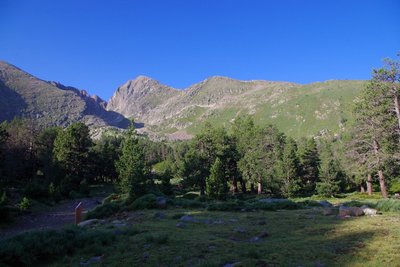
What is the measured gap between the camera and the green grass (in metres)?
8.68

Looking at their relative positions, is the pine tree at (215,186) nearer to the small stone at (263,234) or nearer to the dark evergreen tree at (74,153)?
the small stone at (263,234)

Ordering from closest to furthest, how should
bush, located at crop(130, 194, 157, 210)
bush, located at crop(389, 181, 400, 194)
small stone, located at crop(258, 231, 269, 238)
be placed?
small stone, located at crop(258, 231, 269, 238) → bush, located at crop(130, 194, 157, 210) → bush, located at crop(389, 181, 400, 194)

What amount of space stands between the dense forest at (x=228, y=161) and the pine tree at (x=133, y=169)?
0.10 m

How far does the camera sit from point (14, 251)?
30.5 feet

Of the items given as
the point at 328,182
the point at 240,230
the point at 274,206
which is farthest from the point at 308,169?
the point at 240,230

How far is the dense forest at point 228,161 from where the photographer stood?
31156 mm

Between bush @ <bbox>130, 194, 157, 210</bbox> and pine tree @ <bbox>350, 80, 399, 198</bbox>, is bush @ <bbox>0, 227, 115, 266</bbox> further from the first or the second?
pine tree @ <bbox>350, 80, 399, 198</bbox>

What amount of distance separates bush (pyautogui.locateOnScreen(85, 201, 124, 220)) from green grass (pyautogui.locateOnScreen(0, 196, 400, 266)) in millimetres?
7872

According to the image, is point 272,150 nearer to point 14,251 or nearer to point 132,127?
point 132,127

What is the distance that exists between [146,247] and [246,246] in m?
3.49

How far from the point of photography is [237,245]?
1021 cm

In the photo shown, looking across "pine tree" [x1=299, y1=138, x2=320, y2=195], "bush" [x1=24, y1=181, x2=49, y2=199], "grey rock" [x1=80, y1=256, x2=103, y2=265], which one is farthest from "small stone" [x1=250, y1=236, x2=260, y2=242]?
"pine tree" [x1=299, y1=138, x2=320, y2=195]

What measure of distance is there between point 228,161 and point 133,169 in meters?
25.5

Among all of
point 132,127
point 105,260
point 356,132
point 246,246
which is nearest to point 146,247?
point 105,260
